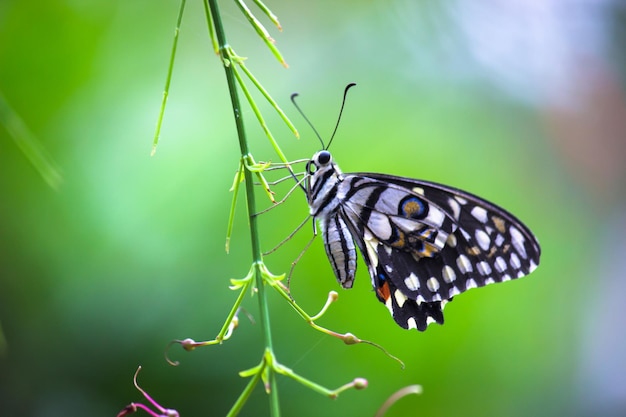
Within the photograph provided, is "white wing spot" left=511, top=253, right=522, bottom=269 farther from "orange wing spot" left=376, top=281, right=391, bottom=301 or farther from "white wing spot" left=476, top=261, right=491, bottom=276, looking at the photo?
"orange wing spot" left=376, top=281, right=391, bottom=301

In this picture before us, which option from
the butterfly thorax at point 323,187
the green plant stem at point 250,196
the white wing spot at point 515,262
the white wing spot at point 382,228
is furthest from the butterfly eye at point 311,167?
the green plant stem at point 250,196

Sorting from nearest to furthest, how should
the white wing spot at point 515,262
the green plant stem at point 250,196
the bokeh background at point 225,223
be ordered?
the green plant stem at point 250,196 < the white wing spot at point 515,262 < the bokeh background at point 225,223

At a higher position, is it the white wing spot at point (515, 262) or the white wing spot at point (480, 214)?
the white wing spot at point (480, 214)

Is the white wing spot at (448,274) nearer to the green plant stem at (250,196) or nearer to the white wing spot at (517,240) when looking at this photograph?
the white wing spot at (517,240)

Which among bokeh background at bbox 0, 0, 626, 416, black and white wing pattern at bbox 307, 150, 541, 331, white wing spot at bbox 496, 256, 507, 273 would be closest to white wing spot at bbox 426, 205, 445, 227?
black and white wing pattern at bbox 307, 150, 541, 331

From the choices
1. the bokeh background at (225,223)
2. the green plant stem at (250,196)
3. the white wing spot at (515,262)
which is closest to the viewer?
the green plant stem at (250,196)

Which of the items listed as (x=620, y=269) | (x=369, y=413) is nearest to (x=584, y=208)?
(x=620, y=269)

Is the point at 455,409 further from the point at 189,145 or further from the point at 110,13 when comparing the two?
the point at 110,13
